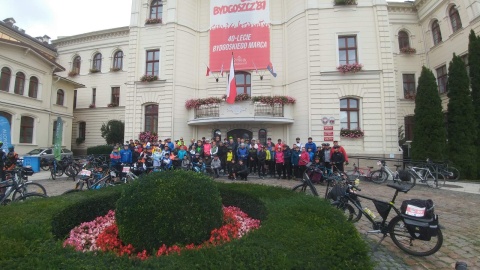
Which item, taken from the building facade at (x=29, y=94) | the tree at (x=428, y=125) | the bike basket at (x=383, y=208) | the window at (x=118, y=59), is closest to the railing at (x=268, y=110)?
the tree at (x=428, y=125)

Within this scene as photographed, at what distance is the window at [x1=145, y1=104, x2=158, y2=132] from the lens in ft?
63.7

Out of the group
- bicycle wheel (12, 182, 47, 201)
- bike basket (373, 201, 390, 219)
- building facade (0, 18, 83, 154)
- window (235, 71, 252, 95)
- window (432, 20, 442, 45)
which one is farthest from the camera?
window (432, 20, 442, 45)

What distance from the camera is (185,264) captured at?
2.34m

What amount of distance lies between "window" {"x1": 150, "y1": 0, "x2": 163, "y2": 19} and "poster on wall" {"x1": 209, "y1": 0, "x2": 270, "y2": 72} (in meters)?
4.89

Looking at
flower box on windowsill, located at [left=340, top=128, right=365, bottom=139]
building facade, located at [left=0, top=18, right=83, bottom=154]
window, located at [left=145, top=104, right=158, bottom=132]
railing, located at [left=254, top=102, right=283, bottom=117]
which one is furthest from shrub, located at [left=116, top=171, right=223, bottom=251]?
building facade, located at [left=0, top=18, right=83, bottom=154]

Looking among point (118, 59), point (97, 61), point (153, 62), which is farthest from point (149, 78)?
point (97, 61)

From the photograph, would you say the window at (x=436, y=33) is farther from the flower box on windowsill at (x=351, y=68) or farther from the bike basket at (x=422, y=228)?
the bike basket at (x=422, y=228)

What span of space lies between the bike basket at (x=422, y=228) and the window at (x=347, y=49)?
50.0 ft

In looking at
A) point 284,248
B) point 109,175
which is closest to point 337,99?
point 109,175

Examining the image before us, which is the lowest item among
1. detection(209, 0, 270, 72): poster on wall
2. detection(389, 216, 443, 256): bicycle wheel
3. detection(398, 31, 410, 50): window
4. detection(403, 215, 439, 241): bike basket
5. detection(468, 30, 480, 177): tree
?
detection(389, 216, 443, 256): bicycle wheel

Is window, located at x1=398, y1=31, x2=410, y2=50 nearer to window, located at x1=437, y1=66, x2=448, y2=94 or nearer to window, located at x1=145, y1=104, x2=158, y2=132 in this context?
window, located at x1=437, y1=66, x2=448, y2=94

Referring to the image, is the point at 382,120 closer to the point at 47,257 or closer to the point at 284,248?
the point at 284,248

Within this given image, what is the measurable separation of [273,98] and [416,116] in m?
8.34

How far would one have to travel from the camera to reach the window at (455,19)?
2036 centimetres
